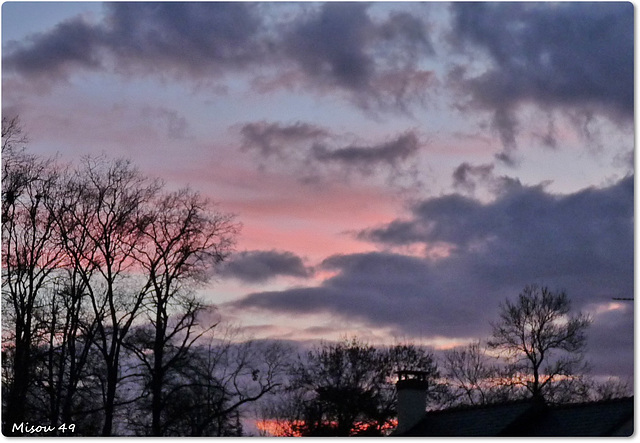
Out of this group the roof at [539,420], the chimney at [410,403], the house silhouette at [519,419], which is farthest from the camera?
the chimney at [410,403]

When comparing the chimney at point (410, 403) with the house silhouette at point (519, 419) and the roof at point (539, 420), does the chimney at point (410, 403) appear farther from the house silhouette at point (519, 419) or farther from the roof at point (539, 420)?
the roof at point (539, 420)

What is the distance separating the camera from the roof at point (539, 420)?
51.9ft

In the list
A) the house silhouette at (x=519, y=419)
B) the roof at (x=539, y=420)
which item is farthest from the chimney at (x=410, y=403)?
the roof at (x=539, y=420)

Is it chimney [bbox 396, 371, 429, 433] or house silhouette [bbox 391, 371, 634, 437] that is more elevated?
chimney [bbox 396, 371, 429, 433]

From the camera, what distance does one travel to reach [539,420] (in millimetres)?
17938

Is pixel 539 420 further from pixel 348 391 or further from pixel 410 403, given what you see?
pixel 348 391

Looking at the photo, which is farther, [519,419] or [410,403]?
[410,403]

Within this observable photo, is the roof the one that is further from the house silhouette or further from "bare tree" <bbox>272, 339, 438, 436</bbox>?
"bare tree" <bbox>272, 339, 438, 436</bbox>

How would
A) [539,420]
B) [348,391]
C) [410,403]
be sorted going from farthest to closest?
[348,391] < [410,403] < [539,420]

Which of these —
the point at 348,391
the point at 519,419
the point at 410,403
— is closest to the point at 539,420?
the point at 519,419

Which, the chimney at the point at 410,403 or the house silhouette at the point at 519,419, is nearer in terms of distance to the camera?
the house silhouette at the point at 519,419

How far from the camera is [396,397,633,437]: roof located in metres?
15.8

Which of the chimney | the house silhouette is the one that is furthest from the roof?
the chimney

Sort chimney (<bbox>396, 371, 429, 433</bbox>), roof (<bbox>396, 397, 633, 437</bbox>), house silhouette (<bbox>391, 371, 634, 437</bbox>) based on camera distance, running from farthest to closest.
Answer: chimney (<bbox>396, 371, 429, 433</bbox>)
house silhouette (<bbox>391, 371, 634, 437</bbox>)
roof (<bbox>396, 397, 633, 437</bbox>)
